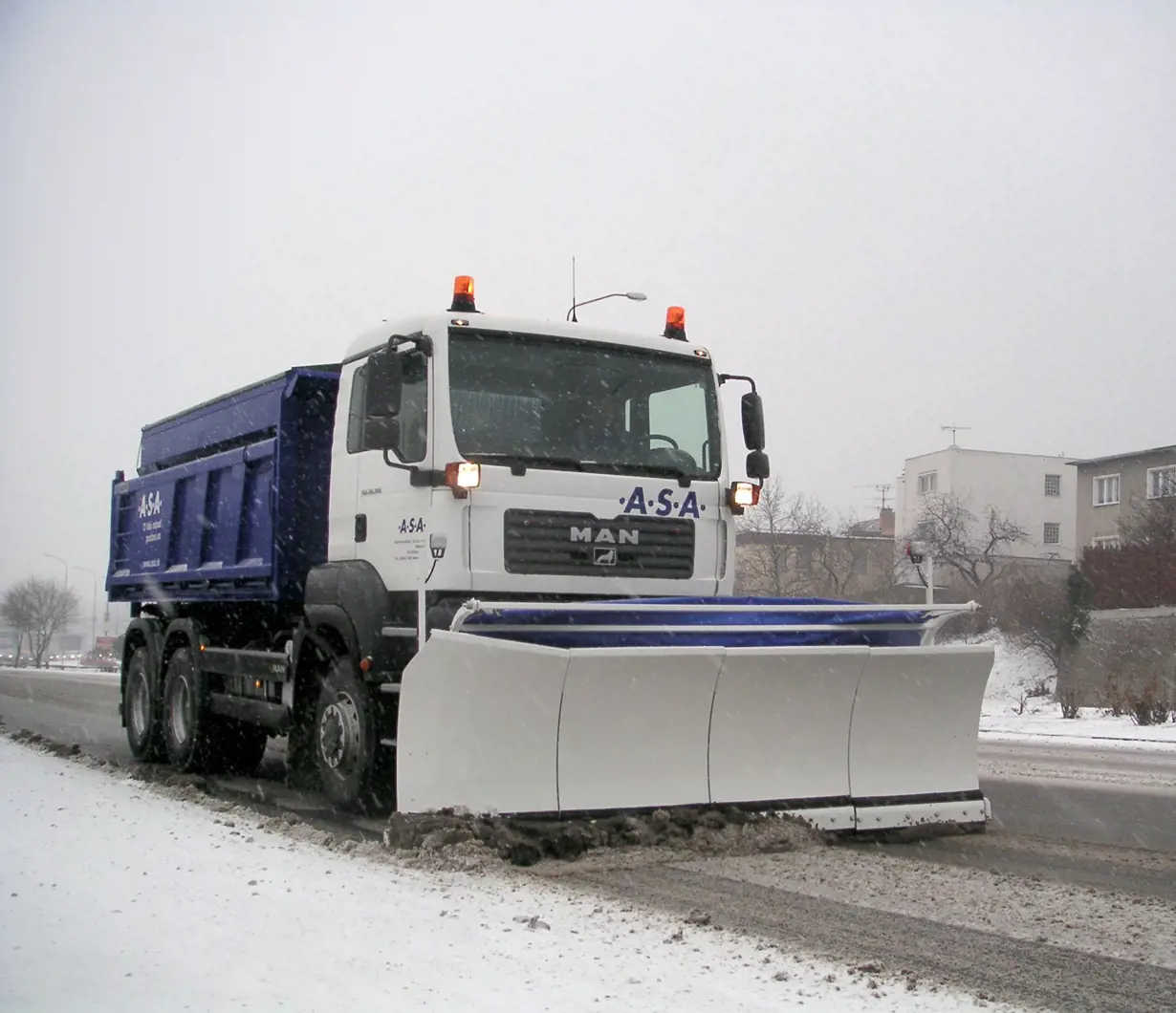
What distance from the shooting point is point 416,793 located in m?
6.84

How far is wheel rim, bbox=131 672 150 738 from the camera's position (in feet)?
40.0

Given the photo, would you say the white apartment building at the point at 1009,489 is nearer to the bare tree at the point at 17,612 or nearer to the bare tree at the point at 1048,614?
the bare tree at the point at 1048,614

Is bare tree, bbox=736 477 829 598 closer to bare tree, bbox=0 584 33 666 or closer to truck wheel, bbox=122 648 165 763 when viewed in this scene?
truck wheel, bbox=122 648 165 763

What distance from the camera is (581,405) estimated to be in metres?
8.22

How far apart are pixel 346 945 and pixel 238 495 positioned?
5.74 meters

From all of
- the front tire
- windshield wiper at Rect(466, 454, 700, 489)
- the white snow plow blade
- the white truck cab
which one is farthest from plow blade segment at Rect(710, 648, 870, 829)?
the front tire

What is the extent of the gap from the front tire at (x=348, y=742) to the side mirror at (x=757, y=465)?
2857mm

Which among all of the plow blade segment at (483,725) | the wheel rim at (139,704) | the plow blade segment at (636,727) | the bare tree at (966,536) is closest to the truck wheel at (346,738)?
the plow blade segment at (483,725)

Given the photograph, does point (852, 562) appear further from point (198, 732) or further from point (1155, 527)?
point (198, 732)

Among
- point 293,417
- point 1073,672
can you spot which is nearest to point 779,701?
point 293,417

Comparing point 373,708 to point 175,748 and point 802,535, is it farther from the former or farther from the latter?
point 802,535

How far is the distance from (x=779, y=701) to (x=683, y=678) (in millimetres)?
639

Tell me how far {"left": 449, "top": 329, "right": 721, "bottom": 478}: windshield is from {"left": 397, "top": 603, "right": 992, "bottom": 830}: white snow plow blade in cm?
134

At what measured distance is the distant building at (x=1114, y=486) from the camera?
4675cm
